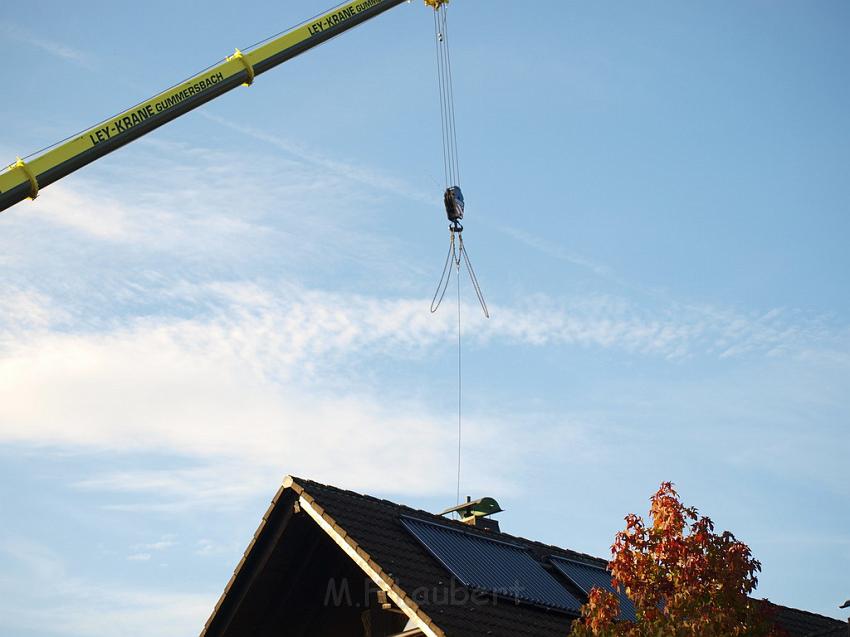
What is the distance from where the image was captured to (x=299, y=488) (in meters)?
17.7

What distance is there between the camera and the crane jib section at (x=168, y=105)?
20.4m

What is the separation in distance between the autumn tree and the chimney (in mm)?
6713

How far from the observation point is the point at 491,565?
62.8ft

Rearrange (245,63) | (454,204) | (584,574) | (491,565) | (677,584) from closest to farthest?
(677,584)
(491,565)
(584,574)
(245,63)
(454,204)

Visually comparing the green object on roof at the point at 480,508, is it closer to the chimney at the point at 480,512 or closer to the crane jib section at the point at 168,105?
the chimney at the point at 480,512

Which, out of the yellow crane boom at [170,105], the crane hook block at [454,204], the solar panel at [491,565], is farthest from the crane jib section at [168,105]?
the solar panel at [491,565]

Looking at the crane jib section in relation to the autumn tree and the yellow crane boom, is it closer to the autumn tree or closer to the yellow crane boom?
the yellow crane boom

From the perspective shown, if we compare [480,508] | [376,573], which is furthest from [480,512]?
[376,573]

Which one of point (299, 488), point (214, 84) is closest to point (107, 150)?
point (214, 84)

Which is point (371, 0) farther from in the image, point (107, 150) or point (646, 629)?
point (646, 629)

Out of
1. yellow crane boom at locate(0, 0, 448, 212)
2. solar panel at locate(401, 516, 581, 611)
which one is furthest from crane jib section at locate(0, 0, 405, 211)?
solar panel at locate(401, 516, 581, 611)

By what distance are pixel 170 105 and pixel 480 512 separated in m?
10.9

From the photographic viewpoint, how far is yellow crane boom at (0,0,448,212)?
20.4 meters

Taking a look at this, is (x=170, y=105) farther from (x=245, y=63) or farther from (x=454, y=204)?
(x=454, y=204)
